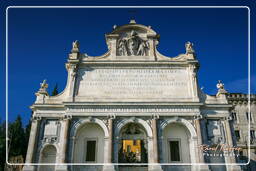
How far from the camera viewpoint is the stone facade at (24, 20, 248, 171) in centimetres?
2127

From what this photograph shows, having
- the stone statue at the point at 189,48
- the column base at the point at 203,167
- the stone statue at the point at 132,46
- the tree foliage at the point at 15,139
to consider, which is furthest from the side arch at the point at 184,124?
the tree foliage at the point at 15,139

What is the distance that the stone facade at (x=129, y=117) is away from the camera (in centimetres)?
2127

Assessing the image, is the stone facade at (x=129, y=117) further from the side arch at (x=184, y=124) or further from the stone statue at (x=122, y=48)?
the stone statue at (x=122, y=48)

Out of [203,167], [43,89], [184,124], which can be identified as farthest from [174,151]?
[43,89]

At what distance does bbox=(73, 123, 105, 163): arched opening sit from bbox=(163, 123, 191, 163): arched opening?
6.28 meters

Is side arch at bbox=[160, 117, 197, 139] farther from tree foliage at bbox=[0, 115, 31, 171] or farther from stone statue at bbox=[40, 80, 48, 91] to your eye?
tree foliage at bbox=[0, 115, 31, 171]

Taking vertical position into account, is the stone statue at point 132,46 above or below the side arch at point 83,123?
above

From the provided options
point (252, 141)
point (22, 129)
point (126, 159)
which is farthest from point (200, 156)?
point (22, 129)

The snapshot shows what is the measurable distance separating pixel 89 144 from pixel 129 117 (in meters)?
4.85

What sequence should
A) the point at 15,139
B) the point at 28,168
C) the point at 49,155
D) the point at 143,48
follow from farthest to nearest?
1. the point at 15,139
2. the point at 143,48
3. the point at 49,155
4. the point at 28,168

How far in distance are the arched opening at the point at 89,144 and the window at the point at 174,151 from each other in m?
6.75

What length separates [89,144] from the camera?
22.9m

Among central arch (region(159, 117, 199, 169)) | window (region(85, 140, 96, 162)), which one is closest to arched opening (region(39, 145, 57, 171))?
window (region(85, 140, 96, 162))

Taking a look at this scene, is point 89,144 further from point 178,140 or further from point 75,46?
point 75,46
